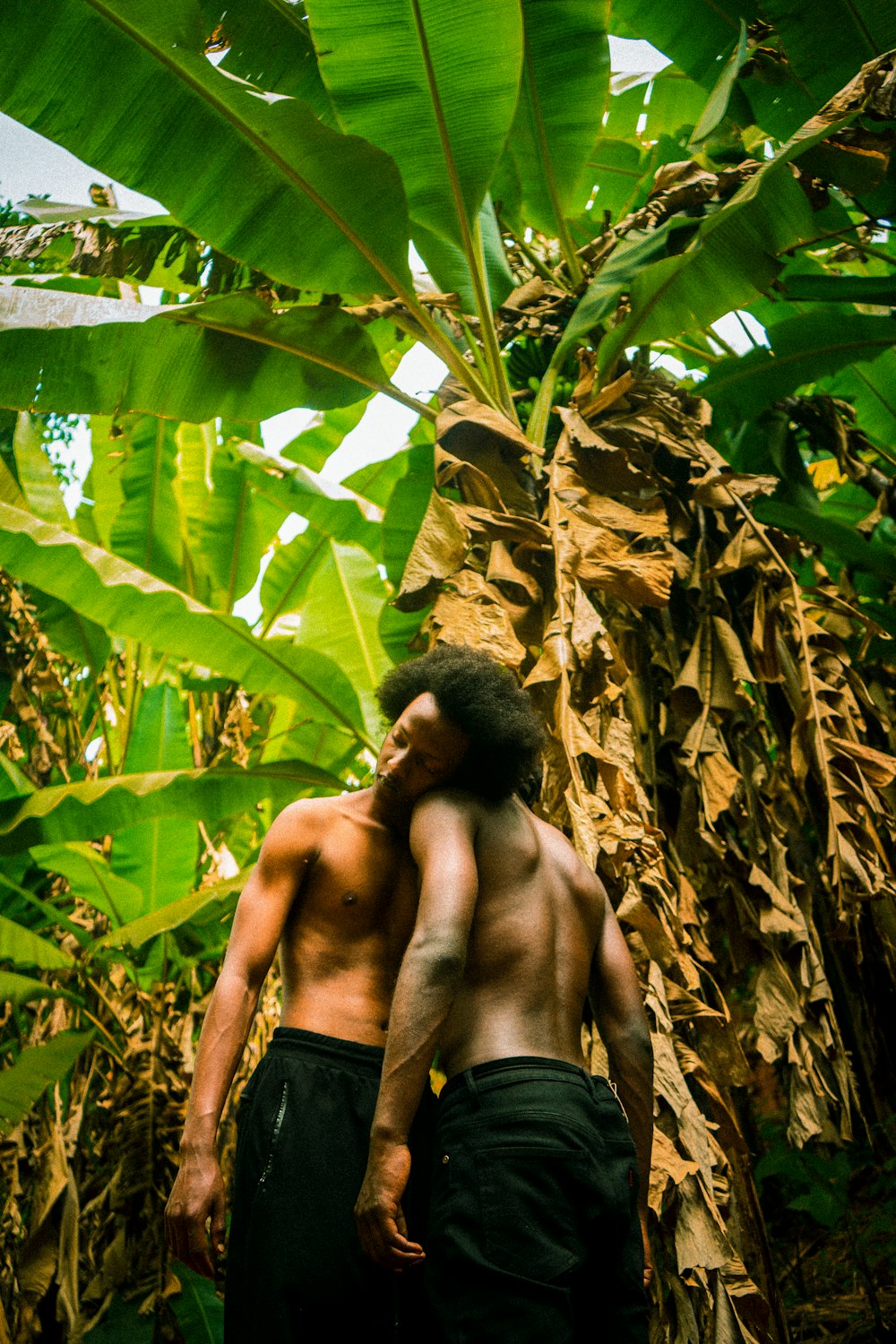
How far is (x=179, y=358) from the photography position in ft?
9.77

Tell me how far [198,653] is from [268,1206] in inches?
80.5

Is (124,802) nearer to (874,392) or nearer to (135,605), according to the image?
(135,605)

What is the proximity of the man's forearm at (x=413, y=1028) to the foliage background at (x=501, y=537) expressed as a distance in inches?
24.0

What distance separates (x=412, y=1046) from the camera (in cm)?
164

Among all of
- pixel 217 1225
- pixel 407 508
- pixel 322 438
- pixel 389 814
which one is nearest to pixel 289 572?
pixel 322 438

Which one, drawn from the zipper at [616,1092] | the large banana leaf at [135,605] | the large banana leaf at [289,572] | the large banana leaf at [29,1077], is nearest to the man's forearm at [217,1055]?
the zipper at [616,1092]

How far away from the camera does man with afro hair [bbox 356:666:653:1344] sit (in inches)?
61.9

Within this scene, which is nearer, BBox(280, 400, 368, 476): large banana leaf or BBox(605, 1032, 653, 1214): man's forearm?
BBox(605, 1032, 653, 1214): man's forearm

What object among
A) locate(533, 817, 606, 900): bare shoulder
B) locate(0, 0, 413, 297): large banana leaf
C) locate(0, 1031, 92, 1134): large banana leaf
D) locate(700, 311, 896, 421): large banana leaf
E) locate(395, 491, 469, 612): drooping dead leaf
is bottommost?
locate(0, 1031, 92, 1134): large banana leaf

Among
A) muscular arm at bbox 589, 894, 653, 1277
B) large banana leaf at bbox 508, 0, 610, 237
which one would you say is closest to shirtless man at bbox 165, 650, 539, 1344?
muscular arm at bbox 589, 894, 653, 1277

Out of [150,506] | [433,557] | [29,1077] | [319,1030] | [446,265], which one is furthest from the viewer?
[150,506]

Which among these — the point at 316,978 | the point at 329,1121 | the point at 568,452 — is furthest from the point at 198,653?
the point at 329,1121

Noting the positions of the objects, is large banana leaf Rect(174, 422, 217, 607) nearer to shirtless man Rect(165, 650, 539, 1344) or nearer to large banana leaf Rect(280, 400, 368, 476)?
large banana leaf Rect(280, 400, 368, 476)

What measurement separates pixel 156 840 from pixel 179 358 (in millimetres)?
1831
